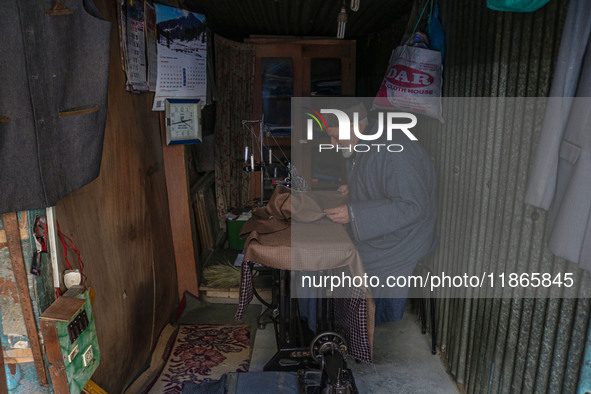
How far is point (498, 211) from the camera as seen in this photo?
2.77 meters

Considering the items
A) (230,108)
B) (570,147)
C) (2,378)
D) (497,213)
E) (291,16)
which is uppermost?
(291,16)

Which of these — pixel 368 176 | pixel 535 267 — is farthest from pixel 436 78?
pixel 535 267

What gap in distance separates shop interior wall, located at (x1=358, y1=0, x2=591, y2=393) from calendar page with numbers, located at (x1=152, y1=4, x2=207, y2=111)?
8.01ft

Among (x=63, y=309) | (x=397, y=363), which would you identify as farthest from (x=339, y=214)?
(x=63, y=309)

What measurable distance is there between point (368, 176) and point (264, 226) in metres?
1.05

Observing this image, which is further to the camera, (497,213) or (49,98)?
(497,213)

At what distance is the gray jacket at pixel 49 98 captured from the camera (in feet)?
5.93

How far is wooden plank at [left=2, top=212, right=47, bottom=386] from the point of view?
1945 mm

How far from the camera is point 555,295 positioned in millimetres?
2260

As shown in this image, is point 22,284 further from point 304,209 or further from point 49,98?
point 304,209

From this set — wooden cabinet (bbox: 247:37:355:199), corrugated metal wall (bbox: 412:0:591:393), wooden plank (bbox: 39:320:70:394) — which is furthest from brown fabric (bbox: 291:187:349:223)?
wooden cabinet (bbox: 247:37:355:199)

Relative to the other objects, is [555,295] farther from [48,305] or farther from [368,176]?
[48,305]

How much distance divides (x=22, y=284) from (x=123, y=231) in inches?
48.0

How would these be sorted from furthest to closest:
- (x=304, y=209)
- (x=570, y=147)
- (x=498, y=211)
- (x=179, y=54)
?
(x=179, y=54), (x=304, y=209), (x=498, y=211), (x=570, y=147)
